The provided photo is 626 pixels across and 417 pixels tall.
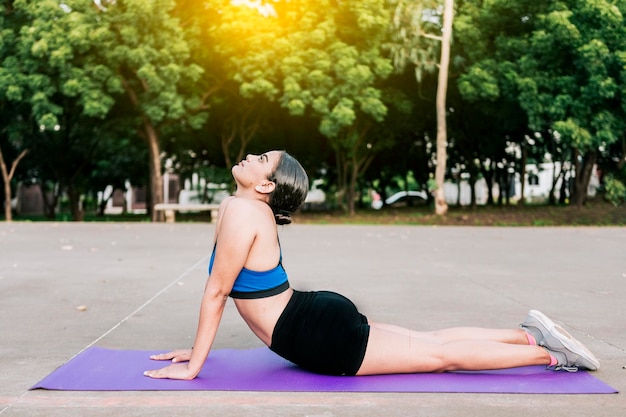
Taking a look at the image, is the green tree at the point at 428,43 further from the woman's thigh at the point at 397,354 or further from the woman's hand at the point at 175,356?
the woman's thigh at the point at 397,354

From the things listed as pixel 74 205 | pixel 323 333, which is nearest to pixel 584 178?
pixel 74 205

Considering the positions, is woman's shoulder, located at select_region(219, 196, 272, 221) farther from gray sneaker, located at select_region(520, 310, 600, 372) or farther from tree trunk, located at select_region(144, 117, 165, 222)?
tree trunk, located at select_region(144, 117, 165, 222)

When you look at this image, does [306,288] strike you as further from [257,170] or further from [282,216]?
[257,170]

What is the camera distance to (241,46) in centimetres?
2708

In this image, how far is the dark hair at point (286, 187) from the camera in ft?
14.2

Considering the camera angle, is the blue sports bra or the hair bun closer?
the blue sports bra

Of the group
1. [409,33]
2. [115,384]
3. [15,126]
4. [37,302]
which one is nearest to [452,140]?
[409,33]

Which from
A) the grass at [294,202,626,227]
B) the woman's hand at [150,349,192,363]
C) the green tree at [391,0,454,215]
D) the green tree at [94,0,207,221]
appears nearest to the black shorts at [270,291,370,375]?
the woman's hand at [150,349,192,363]

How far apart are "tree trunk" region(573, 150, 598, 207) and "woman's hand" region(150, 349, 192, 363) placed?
26.6 m

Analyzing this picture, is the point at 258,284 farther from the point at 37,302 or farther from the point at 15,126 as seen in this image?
the point at 15,126

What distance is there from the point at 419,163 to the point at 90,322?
3911cm

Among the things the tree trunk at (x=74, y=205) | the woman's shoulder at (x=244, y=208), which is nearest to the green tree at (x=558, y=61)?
the tree trunk at (x=74, y=205)

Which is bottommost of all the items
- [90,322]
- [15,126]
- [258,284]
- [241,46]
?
[90,322]

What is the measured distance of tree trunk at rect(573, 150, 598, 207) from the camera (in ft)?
96.0
